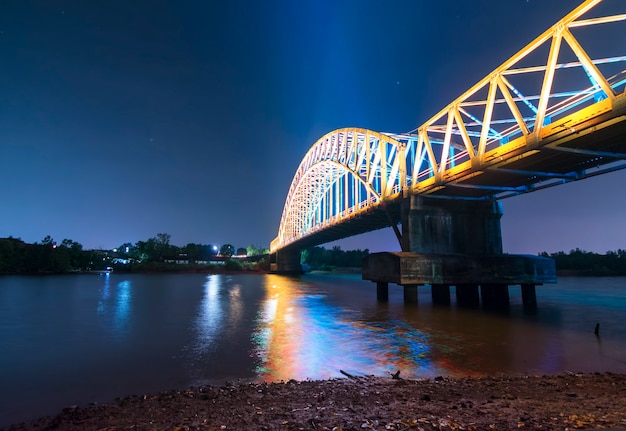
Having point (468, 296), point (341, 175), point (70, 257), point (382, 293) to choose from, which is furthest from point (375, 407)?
point (70, 257)

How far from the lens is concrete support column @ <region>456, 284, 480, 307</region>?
31844mm

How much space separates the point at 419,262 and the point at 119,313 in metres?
24.3

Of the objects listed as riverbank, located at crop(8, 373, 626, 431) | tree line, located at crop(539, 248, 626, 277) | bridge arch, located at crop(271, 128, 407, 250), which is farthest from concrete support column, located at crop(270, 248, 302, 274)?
riverbank, located at crop(8, 373, 626, 431)

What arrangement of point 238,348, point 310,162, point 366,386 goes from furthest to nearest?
point 310,162
point 238,348
point 366,386

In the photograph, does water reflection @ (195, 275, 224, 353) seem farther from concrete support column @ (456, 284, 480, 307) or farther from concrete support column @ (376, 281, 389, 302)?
concrete support column @ (456, 284, 480, 307)

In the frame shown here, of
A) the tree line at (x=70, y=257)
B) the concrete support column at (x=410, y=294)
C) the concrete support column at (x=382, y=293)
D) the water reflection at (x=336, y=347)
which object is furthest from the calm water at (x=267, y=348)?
the tree line at (x=70, y=257)

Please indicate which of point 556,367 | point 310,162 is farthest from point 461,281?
point 310,162

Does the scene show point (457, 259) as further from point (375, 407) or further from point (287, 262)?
point (287, 262)

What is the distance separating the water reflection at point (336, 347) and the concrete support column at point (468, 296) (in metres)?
10.4

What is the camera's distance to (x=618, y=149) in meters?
20.6

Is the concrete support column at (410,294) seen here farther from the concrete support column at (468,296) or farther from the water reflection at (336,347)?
the water reflection at (336,347)

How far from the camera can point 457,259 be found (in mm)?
29609

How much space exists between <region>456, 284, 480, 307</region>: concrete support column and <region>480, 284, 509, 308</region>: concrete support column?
3.48 feet

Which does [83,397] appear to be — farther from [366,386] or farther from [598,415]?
[598,415]
